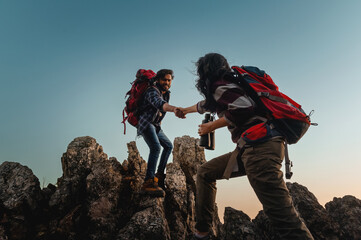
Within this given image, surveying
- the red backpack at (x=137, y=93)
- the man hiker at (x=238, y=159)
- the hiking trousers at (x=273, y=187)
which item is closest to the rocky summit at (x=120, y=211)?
the red backpack at (x=137, y=93)

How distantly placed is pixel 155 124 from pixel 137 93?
1396 mm

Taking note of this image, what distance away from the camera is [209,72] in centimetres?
479

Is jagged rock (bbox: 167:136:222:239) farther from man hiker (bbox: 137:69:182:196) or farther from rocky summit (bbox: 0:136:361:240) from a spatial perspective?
man hiker (bbox: 137:69:182:196)

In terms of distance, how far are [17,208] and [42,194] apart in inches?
48.6

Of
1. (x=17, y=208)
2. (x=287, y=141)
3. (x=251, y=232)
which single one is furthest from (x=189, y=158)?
(x=287, y=141)

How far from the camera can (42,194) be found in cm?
1020

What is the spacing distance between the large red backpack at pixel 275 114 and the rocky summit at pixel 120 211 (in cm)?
419

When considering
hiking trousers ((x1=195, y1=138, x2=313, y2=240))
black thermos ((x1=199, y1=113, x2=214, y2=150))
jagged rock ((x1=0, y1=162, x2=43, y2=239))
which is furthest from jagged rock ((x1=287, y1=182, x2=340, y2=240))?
jagged rock ((x1=0, y1=162, x2=43, y2=239))

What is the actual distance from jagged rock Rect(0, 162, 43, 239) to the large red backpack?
9.26m

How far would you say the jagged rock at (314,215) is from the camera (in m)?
7.74

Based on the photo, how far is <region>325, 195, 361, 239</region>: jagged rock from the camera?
8086mm

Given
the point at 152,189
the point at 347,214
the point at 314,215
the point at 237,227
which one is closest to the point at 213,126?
the point at 237,227

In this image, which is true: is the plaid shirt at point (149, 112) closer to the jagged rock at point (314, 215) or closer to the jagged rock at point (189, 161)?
the jagged rock at point (189, 161)

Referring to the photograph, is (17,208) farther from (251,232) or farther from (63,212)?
(251,232)
